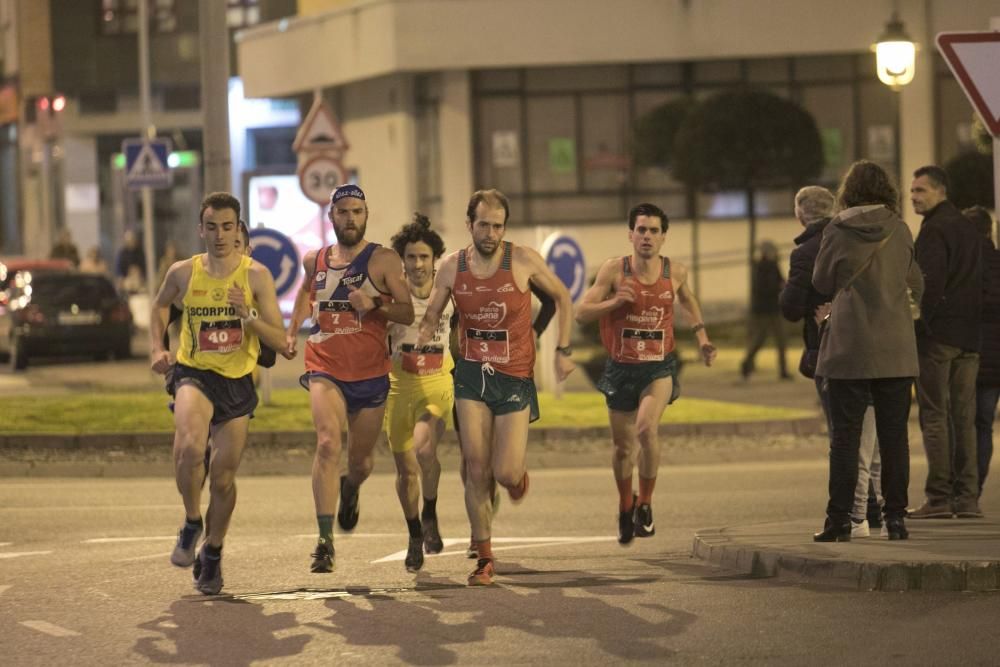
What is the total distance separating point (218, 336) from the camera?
10.7m

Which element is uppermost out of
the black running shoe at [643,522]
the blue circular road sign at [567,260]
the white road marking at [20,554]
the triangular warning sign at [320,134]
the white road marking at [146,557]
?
the triangular warning sign at [320,134]

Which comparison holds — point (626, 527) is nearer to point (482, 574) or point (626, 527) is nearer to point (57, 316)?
point (482, 574)

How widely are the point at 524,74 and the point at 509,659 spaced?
100ft

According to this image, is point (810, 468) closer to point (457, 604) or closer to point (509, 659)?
point (457, 604)

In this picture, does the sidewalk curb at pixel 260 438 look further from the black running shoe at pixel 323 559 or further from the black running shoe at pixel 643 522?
the black running shoe at pixel 323 559

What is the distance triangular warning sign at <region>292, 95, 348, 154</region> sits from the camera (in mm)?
23094

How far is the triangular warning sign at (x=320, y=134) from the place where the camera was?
909 inches

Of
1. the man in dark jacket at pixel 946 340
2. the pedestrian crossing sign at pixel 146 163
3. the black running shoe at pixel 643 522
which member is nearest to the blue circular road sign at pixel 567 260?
the pedestrian crossing sign at pixel 146 163

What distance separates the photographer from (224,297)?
35.0 ft

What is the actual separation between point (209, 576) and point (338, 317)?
1.48 m

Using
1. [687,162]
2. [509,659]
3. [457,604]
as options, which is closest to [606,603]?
[457,604]

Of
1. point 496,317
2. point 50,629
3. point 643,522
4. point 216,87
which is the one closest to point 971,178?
point 216,87

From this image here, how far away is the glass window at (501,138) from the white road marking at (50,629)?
2928cm

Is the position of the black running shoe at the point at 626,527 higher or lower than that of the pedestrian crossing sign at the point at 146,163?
lower
